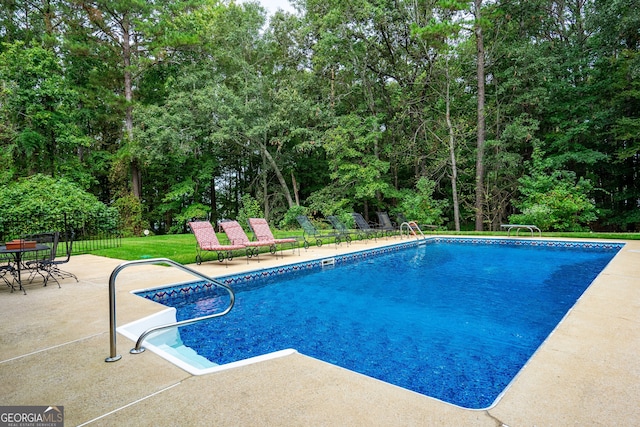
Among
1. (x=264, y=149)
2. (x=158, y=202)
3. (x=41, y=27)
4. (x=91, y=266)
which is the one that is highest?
(x=41, y=27)

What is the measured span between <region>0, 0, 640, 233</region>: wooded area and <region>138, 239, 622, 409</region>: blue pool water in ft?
25.1

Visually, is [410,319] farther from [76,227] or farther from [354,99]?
[354,99]

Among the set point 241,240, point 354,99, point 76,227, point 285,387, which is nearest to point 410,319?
point 285,387

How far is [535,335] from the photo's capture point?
150 inches

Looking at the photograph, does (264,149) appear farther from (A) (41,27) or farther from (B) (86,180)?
(A) (41,27)

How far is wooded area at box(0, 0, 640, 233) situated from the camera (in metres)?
14.0

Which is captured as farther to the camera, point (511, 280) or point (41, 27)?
point (41, 27)

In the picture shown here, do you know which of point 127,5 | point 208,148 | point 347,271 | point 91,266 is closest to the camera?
point 91,266

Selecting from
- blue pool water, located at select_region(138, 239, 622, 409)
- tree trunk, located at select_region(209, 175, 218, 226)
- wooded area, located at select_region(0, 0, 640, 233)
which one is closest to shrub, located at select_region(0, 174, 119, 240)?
wooded area, located at select_region(0, 0, 640, 233)

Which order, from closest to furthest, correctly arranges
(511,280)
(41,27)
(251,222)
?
1. (511,280)
2. (251,222)
3. (41,27)

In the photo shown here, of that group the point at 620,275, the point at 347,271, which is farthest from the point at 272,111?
the point at 620,275

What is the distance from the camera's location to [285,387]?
212 cm

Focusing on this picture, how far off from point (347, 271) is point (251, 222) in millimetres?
2887

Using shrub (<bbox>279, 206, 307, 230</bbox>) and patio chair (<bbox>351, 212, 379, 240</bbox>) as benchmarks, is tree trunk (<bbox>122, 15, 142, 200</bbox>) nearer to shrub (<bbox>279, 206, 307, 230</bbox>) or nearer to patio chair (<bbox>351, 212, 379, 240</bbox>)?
shrub (<bbox>279, 206, 307, 230</bbox>)
